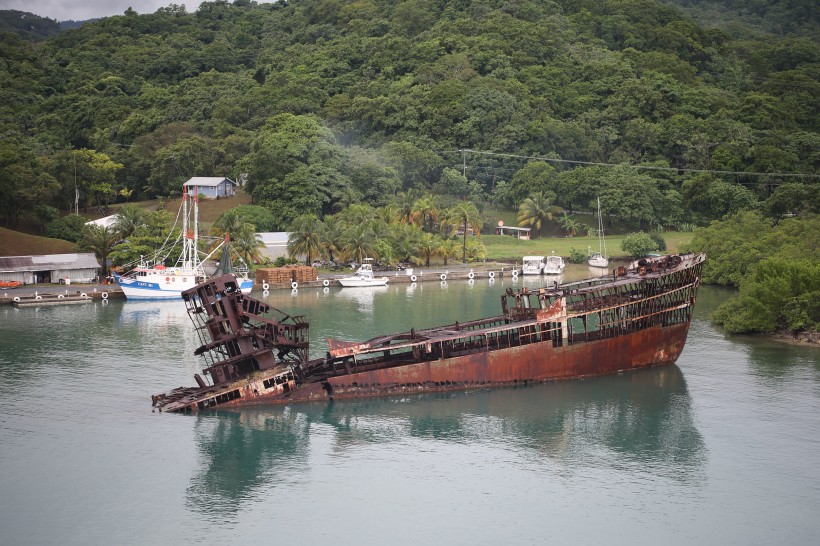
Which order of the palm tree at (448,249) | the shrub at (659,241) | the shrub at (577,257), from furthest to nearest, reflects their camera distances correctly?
the shrub at (659,241) < the shrub at (577,257) < the palm tree at (448,249)

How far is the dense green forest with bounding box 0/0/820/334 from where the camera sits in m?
113

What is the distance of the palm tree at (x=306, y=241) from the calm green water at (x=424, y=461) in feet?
126

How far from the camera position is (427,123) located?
451ft

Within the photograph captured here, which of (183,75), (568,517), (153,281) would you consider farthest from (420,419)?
(183,75)


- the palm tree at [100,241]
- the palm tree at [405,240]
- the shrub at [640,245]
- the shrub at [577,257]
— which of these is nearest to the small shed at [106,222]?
the palm tree at [100,241]

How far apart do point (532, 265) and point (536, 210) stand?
1733 cm

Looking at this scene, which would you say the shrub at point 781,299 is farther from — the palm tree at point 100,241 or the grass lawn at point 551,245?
the palm tree at point 100,241

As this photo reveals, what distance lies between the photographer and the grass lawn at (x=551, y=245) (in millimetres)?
112312

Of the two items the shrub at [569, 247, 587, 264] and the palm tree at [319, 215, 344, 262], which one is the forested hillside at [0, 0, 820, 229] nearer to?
the palm tree at [319, 215, 344, 262]

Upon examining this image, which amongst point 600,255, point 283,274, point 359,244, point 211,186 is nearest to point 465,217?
point 359,244

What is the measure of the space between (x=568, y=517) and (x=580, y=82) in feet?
410

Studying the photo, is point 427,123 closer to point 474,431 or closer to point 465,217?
point 465,217

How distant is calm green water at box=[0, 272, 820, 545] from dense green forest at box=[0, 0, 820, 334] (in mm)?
38333

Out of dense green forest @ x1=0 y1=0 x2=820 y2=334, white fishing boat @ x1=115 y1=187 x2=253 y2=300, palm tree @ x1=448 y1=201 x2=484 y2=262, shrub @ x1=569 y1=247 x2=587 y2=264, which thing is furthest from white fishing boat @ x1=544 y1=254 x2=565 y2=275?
white fishing boat @ x1=115 y1=187 x2=253 y2=300
